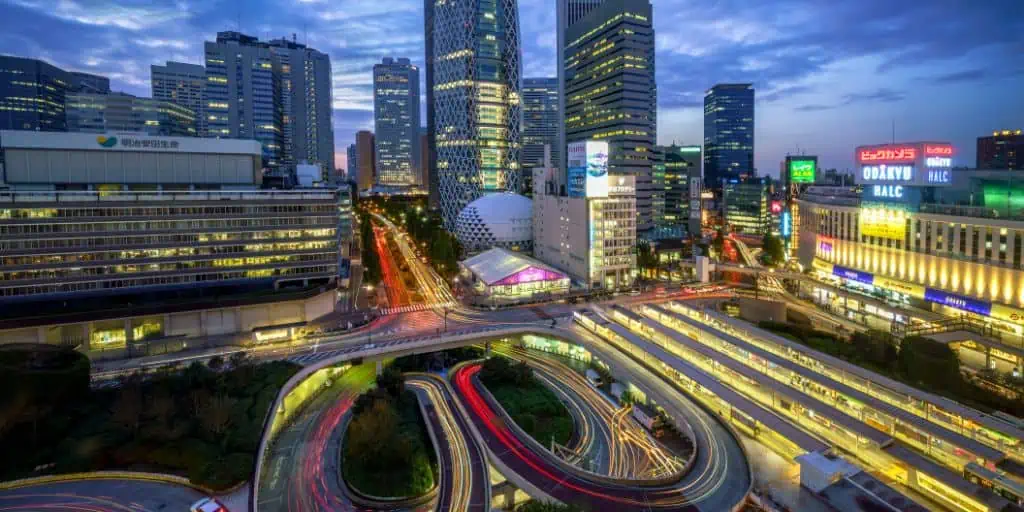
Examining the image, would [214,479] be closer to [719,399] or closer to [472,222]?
[719,399]

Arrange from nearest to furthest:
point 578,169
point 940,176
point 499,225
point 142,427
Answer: point 142,427
point 940,176
point 578,169
point 499,225

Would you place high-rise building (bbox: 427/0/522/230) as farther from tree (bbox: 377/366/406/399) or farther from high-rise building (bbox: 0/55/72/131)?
high-rise building (bbox: 0/55/72/131)

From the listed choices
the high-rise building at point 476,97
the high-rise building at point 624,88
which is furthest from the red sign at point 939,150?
the high-rise building at point 476,97

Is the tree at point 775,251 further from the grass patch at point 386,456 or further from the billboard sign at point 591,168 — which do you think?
the grass patch at point 386,456

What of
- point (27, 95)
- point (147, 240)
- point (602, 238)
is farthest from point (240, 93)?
point (602, 238)

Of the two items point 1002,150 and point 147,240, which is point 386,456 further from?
point 1002,150

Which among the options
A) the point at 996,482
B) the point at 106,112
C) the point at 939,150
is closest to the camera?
the point at 996,482
